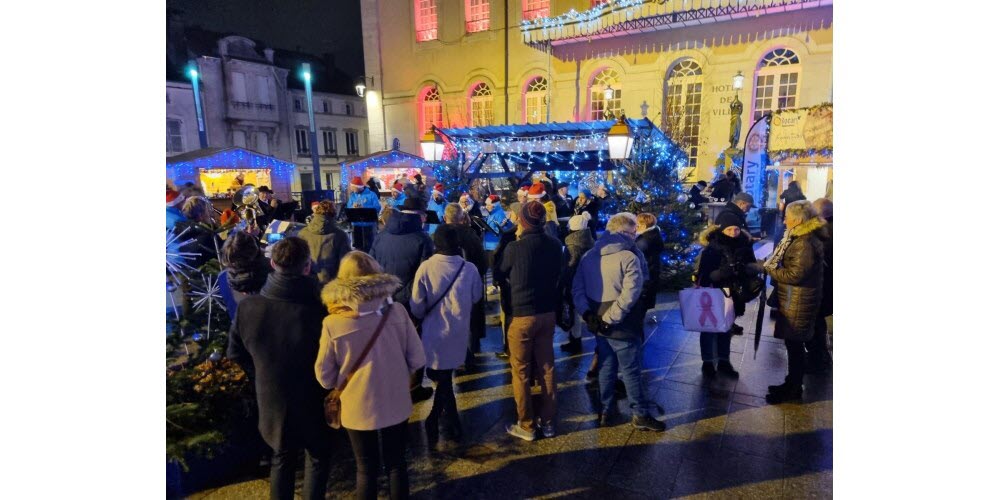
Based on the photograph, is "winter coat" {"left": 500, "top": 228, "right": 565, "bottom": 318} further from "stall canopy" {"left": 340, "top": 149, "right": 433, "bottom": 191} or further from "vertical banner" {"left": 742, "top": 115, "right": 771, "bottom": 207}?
"stall canopy" {"left": 340, "top": 149, "right": 433, "bottom": 191}

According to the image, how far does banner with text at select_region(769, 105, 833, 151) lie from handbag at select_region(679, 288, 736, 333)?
21.5ft

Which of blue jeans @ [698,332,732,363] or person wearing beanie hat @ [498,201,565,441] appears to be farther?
blue jeans @ [698,332,732,363]

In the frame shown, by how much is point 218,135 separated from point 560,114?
327 inches

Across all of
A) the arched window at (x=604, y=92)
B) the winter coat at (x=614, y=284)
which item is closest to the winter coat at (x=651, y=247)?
the winter coat at (x=614, y=284)

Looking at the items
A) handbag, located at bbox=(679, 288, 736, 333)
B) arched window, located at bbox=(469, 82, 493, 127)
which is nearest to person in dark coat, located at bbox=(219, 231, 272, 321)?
handbag, located at bbox=(679, 288, 736, 333)

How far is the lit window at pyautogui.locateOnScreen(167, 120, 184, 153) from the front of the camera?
17.0ft

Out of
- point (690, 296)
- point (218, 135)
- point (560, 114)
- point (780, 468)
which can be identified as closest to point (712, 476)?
point (780, 468)

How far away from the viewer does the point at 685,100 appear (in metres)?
12.1

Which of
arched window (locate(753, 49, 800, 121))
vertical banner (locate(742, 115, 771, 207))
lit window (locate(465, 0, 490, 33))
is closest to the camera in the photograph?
lit window (locate(465, 0, 490, 33))

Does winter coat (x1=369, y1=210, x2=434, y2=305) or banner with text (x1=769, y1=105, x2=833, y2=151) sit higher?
banner with text (x1=769, y1=105, x2=833, y2=151)

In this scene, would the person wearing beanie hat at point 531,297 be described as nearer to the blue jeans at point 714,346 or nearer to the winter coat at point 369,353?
the winter coat at point 369,353

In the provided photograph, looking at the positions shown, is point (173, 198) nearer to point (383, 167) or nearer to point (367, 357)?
point (367, 357)

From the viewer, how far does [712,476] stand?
2.83 meters

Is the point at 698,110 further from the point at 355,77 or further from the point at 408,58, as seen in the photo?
the point at 355,77
